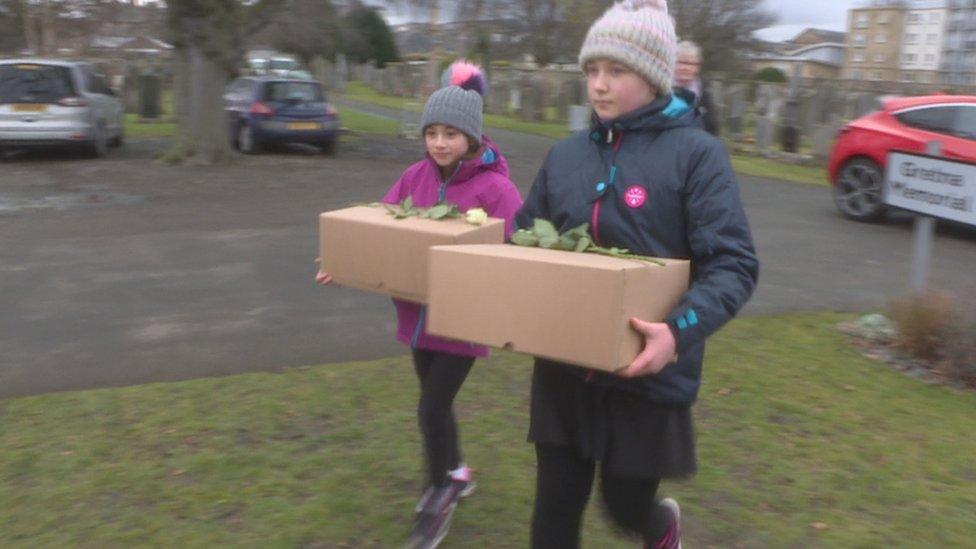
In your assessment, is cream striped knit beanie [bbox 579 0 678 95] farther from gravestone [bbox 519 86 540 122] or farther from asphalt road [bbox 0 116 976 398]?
gravestone [bbox 519 86 540 122]

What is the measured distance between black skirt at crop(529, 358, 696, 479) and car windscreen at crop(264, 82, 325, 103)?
16.0 m

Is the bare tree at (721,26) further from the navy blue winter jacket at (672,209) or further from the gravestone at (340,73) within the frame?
the navy blue winter jacket at (672,209)

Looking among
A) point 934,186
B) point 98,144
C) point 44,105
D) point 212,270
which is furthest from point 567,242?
point 98,144

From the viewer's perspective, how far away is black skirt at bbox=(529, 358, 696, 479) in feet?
8.73

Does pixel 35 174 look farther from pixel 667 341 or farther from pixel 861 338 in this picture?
pixel 667 341

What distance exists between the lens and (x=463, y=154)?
3564 mm

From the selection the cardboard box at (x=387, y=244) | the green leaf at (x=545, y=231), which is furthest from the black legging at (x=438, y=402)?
the green leaf at (x=545, y=231)

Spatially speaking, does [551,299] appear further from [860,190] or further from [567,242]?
[860,190]

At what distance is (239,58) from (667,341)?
15176 mm

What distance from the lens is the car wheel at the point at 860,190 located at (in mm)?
11492

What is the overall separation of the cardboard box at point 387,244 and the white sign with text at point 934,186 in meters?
4.64

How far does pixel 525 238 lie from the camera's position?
2.60 m

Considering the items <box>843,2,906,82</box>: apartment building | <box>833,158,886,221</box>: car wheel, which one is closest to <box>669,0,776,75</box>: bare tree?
A: <box>833,158,886,221</box>: car wheel

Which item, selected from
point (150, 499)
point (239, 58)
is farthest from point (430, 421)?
point (239, 58)
